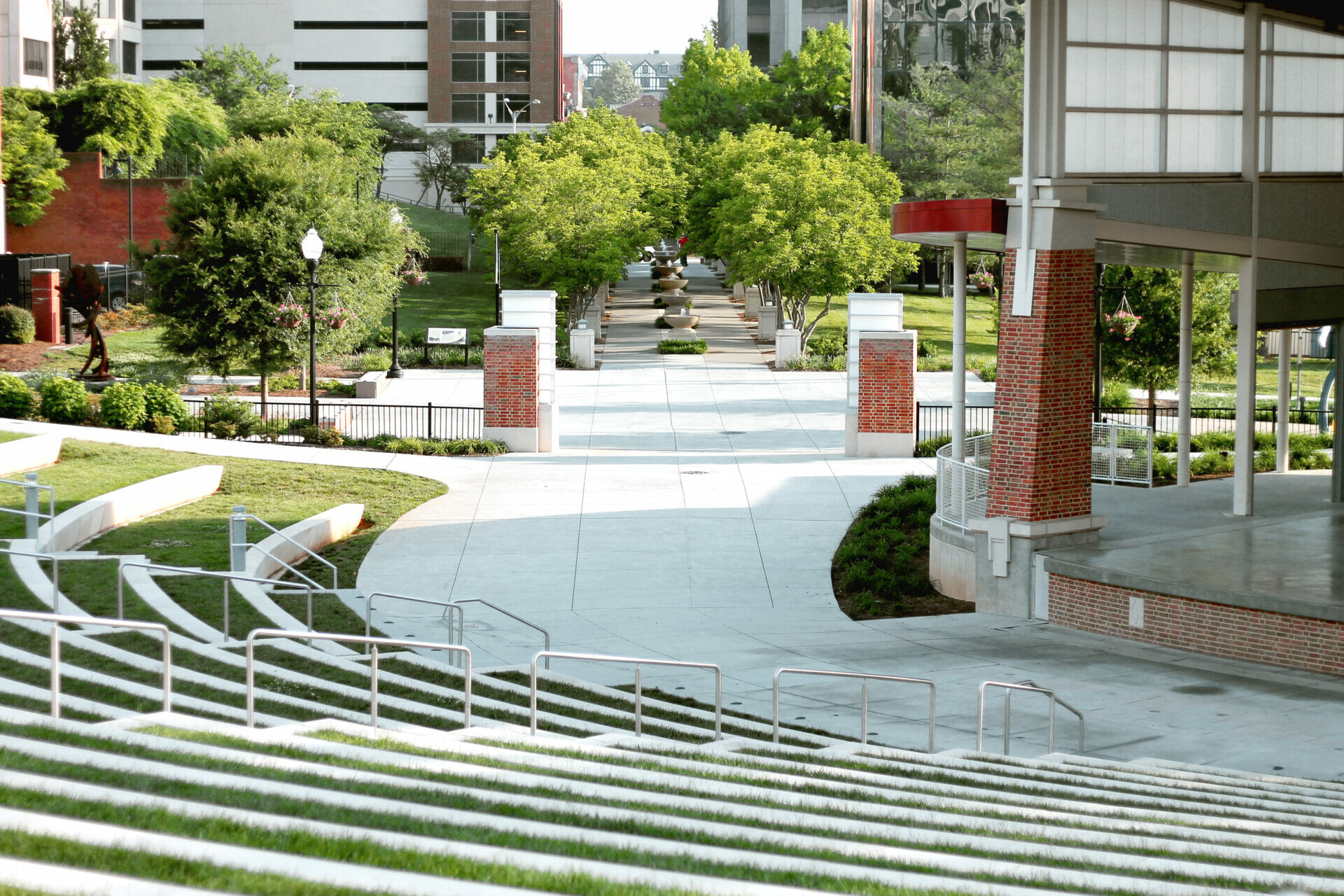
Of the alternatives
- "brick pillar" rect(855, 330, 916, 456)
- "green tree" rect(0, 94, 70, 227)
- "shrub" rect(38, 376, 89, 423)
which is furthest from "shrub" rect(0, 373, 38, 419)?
"green tree" rect(0, 94, 70, 227)

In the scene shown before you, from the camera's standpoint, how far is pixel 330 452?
94.1ft

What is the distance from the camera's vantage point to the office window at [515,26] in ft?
343

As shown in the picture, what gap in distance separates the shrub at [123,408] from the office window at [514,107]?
259 ft

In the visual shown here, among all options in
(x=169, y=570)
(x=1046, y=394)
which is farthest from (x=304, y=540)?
(x=1046, y=394)

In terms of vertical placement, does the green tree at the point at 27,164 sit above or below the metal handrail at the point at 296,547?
above

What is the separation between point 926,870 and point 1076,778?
14.2 feet

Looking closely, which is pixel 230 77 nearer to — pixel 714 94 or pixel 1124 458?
pixel 714 94

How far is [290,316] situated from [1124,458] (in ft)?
61.3

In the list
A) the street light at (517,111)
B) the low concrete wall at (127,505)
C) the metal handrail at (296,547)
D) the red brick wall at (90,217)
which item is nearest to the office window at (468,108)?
the street light at (517,111)

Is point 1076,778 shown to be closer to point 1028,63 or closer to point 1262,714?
point 1262,714

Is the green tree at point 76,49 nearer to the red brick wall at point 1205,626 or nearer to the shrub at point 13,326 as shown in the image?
the shrub at point 13,326

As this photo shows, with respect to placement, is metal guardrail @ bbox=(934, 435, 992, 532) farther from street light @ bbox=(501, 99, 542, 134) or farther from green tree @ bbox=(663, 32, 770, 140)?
street light @ bbox=(501, 99, 542, 134)

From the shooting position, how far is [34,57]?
73.8m

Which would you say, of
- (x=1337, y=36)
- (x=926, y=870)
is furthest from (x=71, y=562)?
(x=1337, y=36)
